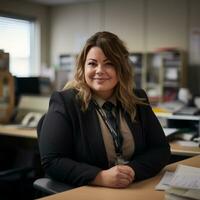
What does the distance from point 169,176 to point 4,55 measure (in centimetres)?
194

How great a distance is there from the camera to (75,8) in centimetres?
759

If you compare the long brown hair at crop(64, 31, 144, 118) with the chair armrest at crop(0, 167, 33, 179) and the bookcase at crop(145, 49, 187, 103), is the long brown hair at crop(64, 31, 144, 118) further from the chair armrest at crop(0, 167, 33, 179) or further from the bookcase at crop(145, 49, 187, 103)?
the bookcase at crop(145, 49, 187, 103)

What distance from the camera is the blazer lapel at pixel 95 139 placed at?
1851mm

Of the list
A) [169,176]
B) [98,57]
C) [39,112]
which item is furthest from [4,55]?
[169,176]

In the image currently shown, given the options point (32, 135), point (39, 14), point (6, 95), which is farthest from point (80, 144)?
point (39, 14)

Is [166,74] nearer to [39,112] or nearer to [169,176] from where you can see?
[39,112]

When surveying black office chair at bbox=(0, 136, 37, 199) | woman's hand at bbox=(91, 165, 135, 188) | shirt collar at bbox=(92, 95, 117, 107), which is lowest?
black office chair at bbox=(0, 136, 37, 199)

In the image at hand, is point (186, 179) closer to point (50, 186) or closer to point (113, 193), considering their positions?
point (113, 193)

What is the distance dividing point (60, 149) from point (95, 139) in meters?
0.18

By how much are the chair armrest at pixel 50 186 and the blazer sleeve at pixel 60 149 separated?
0.02m

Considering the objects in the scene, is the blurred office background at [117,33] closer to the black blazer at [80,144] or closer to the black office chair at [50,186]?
the black blazer at [80,144]

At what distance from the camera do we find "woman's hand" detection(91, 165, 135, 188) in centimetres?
166

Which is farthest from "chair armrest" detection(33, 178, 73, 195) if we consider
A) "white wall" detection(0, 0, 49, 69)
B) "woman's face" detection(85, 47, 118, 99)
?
"white wall" detection(0, 0, 49, 69)

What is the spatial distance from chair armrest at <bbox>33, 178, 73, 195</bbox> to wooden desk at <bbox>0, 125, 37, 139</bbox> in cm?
136
